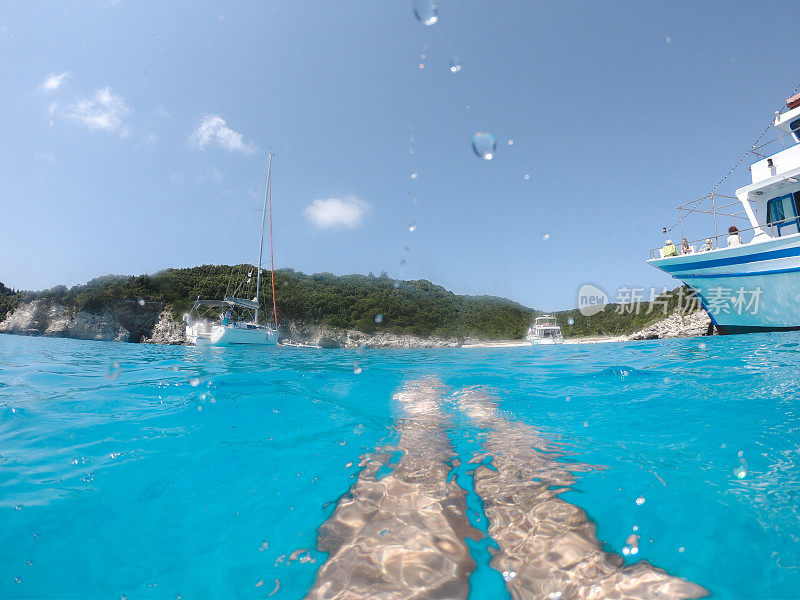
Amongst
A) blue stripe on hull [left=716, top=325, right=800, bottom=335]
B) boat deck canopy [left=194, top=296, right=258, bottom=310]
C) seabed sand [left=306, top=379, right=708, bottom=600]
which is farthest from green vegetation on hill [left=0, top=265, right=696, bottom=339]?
seabed sand [left=306, top=379, right=708, bottom=600]

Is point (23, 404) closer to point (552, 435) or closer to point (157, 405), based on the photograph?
point (157, 405)

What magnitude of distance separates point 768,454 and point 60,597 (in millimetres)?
5843

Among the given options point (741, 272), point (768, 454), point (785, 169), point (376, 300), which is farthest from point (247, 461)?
point (376, 300)

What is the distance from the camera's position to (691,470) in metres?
3.12

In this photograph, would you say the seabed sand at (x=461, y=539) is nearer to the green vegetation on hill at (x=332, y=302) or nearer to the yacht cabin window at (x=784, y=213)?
the yacht cabin window at (x=784, y=213)

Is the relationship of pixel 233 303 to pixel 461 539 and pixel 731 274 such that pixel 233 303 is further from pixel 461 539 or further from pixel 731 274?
pixel 731 274

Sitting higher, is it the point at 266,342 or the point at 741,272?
the point at 741,272

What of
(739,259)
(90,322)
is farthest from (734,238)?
(90,322)

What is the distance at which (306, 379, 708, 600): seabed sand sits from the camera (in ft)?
6.35

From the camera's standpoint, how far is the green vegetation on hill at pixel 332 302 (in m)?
52.2

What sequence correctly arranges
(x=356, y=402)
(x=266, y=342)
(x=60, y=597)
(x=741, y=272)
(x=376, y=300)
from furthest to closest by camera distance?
(x=376, y=300), (x=266, y=342), (x=741, y=272), (x=356, y=402), (x=60, y=597)

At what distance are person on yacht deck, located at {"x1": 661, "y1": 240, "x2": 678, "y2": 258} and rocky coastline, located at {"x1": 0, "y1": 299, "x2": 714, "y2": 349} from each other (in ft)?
114

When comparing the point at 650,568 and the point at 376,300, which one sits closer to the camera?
the point at 650,568

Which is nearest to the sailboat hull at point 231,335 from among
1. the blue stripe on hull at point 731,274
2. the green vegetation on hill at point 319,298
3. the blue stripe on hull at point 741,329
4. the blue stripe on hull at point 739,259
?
the green vegetation on hill at point 319,298
